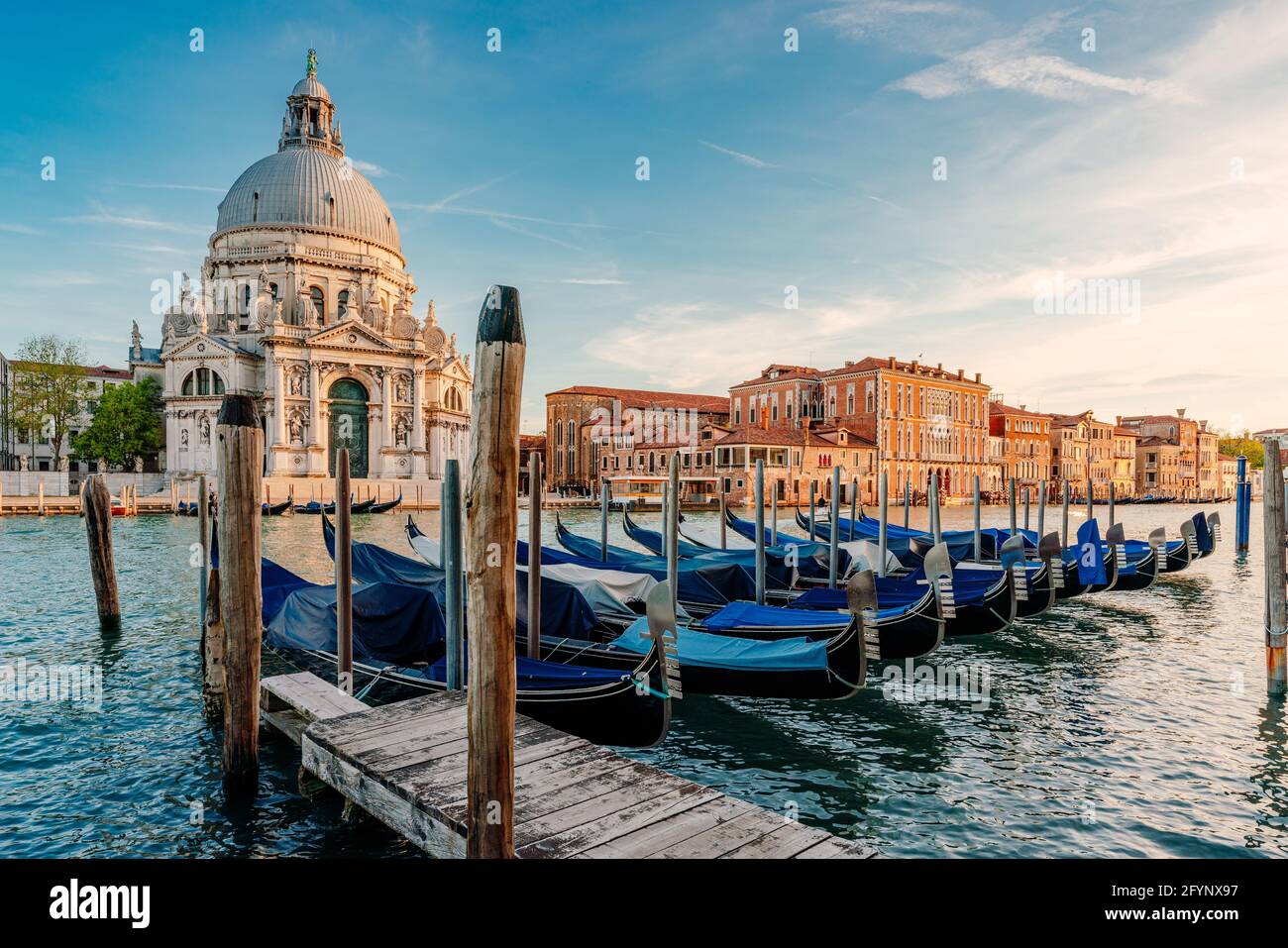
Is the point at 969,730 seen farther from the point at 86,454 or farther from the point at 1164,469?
the point at 1164,469

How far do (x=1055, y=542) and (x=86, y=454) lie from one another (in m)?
39.3

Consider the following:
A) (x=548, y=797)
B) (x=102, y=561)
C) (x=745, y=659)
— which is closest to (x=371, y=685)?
(x=745, y=659)

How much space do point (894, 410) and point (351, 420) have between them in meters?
25.3

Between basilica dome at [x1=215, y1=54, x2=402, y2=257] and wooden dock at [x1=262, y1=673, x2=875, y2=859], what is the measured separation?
132 ft

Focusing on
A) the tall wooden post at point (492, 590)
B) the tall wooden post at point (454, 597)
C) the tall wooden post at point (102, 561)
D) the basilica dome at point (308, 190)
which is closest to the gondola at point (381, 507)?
the basilica dome at point (308, 190)

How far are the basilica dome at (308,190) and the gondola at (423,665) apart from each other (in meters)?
36.8

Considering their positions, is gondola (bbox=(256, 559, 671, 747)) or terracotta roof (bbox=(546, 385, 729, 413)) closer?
gondola (bbox=(256, 559, 671, 747))

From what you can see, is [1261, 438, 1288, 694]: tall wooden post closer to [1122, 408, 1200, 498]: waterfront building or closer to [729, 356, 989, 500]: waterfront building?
[729, 356, 989, 500]: waterfront building

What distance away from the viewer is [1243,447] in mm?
69312

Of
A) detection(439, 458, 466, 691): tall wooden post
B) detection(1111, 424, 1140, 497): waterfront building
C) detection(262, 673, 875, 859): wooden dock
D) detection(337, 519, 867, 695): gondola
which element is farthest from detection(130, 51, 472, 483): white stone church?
detection(1111, 424, 1140, 497): waterfront building

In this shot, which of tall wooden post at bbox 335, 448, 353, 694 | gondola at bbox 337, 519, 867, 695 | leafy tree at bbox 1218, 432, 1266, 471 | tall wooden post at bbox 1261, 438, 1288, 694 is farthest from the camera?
leafy tree at bbox 1218, 432, 1266, 471

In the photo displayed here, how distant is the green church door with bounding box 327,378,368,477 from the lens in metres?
35.5

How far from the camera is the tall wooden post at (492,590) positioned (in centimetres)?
252
